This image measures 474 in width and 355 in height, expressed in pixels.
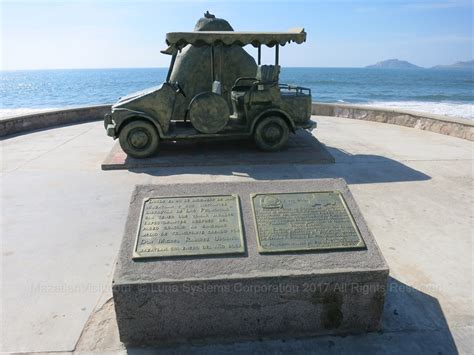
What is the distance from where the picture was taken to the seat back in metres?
7.35

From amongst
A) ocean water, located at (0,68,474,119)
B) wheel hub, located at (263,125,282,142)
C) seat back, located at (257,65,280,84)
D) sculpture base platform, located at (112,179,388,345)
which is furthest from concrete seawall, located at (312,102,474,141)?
ocean water, located at (0,68,474,119)

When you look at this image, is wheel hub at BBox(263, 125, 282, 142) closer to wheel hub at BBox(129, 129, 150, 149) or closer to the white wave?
wheel hub at BBox(129, 129, 150, 149)

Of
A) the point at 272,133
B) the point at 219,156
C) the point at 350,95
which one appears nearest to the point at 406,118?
the point at 272,133

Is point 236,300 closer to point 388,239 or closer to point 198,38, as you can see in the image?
point 388,239

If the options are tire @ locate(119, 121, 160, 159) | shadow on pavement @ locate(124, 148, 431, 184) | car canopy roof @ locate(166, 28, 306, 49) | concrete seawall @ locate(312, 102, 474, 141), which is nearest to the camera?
shadow on pavement @ locate(124, 148, 431, 184)

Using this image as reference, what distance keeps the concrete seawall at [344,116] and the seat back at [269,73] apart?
513 cm

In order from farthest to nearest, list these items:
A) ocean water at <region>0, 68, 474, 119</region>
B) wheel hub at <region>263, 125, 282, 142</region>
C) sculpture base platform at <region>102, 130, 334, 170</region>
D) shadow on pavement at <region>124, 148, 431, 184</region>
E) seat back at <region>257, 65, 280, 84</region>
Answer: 1. ocean water at <region>0, 68, 474, 119</region>
2. wheel hub at <region>263, 125, 282, 142</region>
3. seat back at <region>257, 65, 280, 84</region>
4. sculpture base platform at <region>102, 130, 334, 170</region>
5. shadow on pavement at <region>124, 148, 431, 184</region>

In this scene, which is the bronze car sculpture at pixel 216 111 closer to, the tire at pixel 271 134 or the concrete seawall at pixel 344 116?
the tire at pixel 271 134

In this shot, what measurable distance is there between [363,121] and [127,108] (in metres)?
7.88

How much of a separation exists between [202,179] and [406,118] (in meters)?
7.47

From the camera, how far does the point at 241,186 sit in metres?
3.27

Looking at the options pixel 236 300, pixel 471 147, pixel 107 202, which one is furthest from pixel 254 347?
pixel 471 147

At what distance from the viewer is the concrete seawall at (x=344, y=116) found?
9445 mm

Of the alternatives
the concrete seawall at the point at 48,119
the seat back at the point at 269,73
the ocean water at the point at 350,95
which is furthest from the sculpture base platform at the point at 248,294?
the ocean water at the point at 350,95
